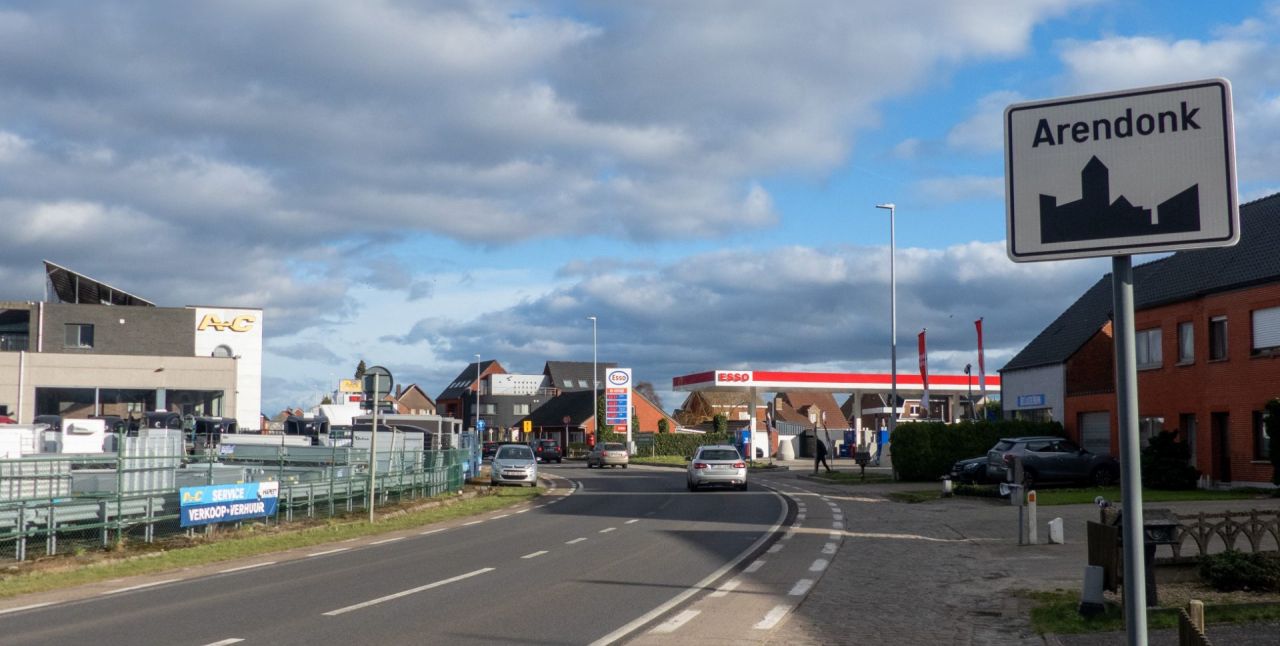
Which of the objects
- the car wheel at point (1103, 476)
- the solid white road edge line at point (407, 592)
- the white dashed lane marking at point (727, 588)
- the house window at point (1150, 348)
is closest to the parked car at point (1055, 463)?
the car wheel at point (1103, 476)

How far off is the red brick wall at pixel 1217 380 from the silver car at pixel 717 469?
12.2 m

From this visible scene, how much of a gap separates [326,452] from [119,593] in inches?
560

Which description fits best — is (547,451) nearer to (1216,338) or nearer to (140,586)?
(1216,338)

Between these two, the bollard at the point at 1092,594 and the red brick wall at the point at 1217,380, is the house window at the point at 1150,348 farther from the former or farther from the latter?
the bollard at the point at 1092,594

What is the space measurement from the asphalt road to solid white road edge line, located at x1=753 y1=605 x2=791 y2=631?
104 centimetres

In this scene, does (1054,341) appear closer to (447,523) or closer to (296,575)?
(447,523)

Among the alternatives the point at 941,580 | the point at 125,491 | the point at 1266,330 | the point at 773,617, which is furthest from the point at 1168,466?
the point at 125,491

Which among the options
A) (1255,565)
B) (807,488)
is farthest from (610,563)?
(807,488)

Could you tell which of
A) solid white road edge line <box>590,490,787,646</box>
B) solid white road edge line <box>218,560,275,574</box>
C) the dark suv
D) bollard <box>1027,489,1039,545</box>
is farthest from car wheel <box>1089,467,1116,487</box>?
the dark suv

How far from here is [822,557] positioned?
16516mm

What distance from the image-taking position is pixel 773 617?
10.9m

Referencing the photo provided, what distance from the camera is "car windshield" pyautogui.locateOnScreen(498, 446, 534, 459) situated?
132ft

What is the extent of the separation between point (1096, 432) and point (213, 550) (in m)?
32.2

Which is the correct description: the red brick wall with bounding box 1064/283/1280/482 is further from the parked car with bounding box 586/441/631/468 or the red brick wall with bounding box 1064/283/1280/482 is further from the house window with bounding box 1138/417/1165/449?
the parked car with bounding box 586/441/631/468
